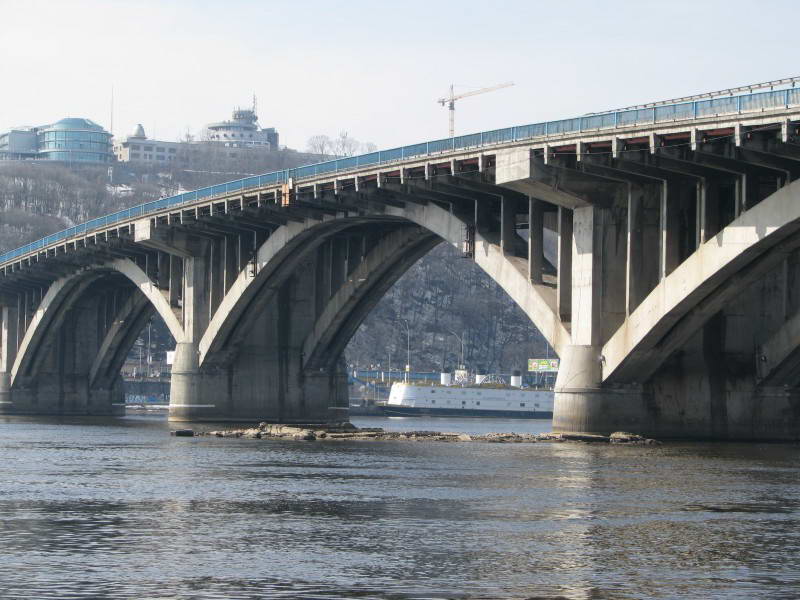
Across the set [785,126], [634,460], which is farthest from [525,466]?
[785,126]

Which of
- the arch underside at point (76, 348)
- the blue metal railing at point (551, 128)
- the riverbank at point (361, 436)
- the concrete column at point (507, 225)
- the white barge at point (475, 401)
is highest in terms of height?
the blue metal railing at point (551, 128)

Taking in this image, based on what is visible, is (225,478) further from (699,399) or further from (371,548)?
(699,399)

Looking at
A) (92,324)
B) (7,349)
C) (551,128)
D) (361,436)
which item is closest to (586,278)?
(551,128)

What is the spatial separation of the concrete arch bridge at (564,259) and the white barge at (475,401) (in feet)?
223

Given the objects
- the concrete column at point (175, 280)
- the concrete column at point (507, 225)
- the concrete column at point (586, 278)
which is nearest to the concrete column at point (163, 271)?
the concrete column at point (175, 280)

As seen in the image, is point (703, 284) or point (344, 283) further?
point (344, 283)

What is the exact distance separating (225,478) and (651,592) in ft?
89.4

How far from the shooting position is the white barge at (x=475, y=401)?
583ft

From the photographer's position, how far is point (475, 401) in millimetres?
179625

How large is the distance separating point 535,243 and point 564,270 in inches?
79.7

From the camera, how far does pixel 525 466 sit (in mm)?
57625

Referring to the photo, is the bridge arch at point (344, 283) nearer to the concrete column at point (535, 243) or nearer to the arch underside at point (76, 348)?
the concrete column at point (535, 243)

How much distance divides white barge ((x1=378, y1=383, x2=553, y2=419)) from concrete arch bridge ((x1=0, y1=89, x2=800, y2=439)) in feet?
223

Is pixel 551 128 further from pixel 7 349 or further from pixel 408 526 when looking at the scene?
pixel 7 349
